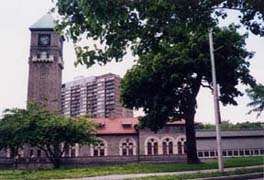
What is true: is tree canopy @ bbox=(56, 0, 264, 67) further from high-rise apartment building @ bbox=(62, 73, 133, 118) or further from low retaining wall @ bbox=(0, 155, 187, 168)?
high-rise apartment building @ bbox=(62, 73, 133, 118)

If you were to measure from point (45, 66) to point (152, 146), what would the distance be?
79.3 feet

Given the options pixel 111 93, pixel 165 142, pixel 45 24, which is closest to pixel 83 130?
pixel 165 142

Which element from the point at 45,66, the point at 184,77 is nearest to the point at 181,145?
the point at 45,66

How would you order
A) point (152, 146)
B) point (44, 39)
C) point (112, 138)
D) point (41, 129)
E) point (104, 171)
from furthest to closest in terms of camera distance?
point (44, 39) < point (112, 138) < point (152, 146) < point (41, 129) < point (104, 171)

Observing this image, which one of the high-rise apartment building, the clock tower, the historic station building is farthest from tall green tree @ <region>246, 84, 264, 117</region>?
the high-rise apartment building

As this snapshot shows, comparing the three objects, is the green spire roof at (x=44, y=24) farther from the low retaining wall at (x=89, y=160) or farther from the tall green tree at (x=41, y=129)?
the tall green tree at (x=41, y=129)

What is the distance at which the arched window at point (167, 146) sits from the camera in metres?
64.1

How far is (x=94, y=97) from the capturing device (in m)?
133

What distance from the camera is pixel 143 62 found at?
3506 centimetres

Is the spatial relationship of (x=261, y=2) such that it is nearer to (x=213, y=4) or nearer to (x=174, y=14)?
(x=213, y=4)

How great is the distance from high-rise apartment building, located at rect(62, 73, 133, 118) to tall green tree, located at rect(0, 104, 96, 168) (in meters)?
77.0

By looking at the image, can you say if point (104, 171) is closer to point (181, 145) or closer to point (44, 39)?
point (181, 145)

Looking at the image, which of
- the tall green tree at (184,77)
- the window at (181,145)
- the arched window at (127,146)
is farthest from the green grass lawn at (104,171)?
the arched window at (127,146)

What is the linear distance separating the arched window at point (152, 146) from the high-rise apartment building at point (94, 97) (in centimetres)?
6191
